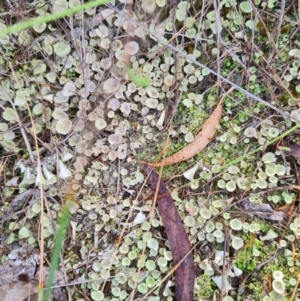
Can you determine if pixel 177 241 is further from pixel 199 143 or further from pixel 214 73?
pixel 214 73

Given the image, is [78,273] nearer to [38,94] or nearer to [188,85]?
[38,94]

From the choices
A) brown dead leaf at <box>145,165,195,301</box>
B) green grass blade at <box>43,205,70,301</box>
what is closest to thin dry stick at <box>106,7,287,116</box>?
brown dead leaf at <box>145,165,195,301</box>

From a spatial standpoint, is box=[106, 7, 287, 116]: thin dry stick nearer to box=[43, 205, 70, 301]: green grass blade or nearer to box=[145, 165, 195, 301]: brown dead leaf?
box=[145, 165, 195, 301]: brown dead leaf

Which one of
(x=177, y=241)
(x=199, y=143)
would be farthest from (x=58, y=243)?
(x=199, y=143)

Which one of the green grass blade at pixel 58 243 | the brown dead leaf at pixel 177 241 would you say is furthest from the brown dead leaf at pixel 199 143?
the green grass blade at pixel 58 243

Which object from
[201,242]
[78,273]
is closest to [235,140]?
[201,242]

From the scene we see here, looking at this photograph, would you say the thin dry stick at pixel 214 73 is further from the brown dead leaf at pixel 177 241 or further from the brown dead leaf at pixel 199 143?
the brown dead leaf at pixel 177 241
